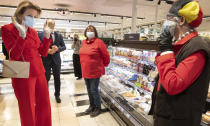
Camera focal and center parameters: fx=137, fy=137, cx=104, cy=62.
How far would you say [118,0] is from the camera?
6375 millimetres

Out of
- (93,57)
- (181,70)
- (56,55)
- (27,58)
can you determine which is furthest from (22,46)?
(56,55)

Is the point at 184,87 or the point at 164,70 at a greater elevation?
the point at 164,70

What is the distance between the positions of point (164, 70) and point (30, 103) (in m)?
1.53

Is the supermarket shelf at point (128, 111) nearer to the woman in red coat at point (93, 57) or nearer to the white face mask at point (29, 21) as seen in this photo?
the woman in red coat at point (93, 57)

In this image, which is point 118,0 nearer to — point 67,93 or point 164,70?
point 67,93

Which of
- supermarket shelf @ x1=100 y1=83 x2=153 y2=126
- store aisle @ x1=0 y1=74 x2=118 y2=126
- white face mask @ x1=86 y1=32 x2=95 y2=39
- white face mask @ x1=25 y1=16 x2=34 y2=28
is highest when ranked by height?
white face mask @ x1=25 y1=16 x2=34 y2=28

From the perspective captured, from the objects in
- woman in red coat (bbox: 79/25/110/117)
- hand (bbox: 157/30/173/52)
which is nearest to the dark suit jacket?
woman in red coat (bbox: 79/25/110/117)

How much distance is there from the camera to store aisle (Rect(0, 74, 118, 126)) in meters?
2.65

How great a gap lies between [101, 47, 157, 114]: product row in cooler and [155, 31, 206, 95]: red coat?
112cm

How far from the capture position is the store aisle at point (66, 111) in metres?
2.65

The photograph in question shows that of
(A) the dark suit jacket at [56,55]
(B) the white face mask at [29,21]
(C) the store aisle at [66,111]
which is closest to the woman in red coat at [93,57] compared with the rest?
Result: (C) the store aisle at [66,111]

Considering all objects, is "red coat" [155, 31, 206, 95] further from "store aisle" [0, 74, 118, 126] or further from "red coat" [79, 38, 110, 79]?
"store aisle" [0, 74, 118, 126]

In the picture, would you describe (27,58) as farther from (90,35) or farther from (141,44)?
(141,44)

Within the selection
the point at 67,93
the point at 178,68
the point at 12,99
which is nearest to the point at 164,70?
the point at 178,68
